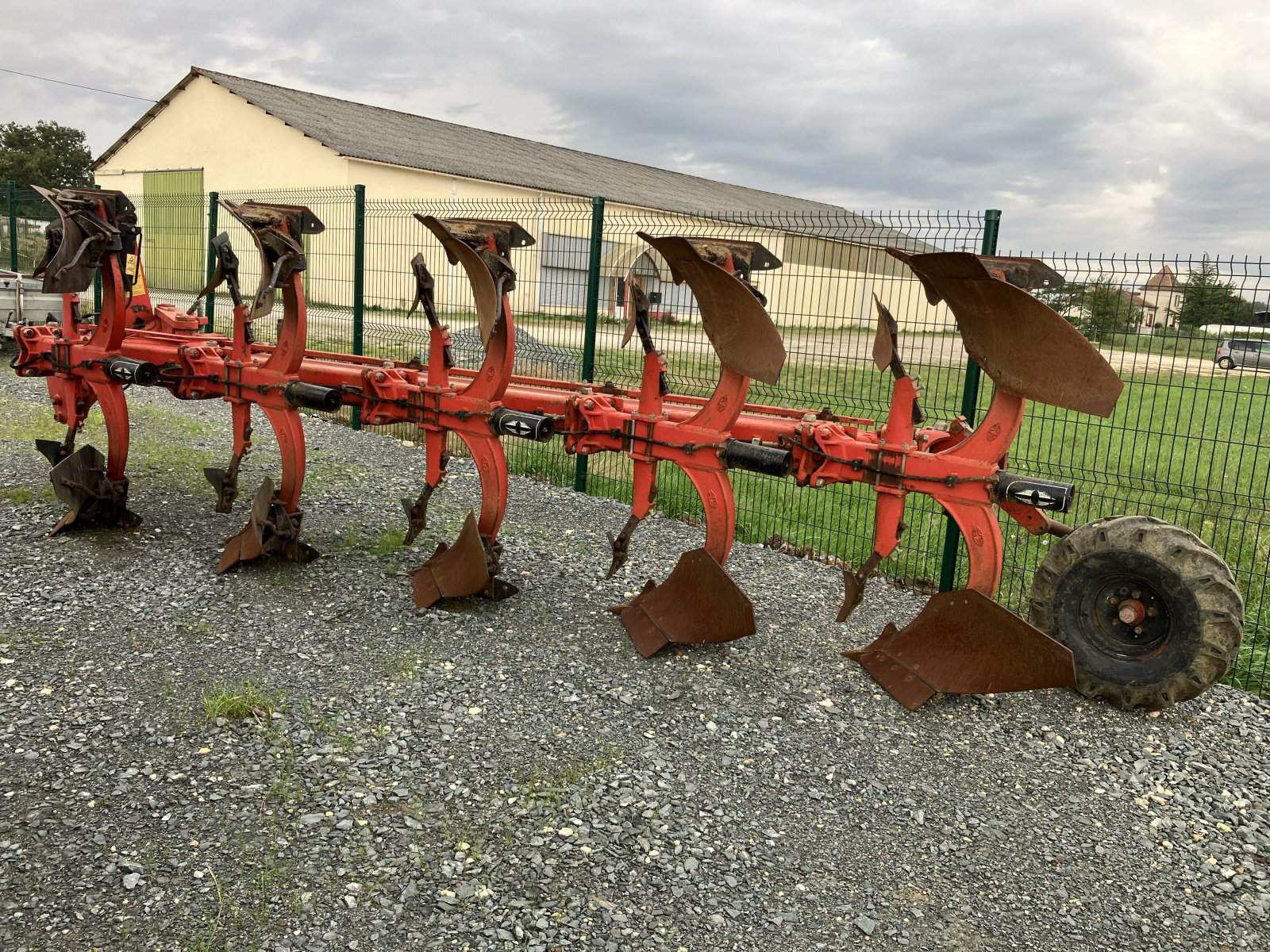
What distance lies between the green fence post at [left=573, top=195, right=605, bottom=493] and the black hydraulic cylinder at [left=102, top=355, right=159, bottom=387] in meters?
3.13

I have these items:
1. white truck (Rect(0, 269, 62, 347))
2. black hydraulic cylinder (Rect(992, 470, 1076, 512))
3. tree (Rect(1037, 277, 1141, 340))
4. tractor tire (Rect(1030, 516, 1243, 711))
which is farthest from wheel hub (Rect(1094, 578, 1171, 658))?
white truck (Rect(0, 269, 62, 347))

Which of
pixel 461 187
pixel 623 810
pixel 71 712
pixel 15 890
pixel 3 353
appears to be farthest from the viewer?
pixel 461 187

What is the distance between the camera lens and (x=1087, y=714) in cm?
434

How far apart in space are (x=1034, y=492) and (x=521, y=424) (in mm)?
2403

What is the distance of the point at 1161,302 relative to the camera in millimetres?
5156

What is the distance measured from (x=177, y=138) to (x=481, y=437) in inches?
987

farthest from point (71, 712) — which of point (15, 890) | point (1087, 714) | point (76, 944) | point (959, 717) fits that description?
point (1087, 714)

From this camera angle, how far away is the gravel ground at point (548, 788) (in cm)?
284

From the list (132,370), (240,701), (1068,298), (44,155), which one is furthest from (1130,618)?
(44,155)

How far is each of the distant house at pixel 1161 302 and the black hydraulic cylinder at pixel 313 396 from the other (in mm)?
4400

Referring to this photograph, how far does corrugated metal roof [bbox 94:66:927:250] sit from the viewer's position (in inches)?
918

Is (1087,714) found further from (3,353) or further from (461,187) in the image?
(461,187)

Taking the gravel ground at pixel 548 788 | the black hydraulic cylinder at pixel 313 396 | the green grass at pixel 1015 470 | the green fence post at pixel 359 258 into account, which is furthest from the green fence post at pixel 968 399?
the green fence post at pixel 359 258

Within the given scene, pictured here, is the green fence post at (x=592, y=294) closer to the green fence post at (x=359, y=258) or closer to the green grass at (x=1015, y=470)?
the green grass at (x=1015, y=470)
